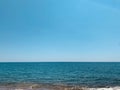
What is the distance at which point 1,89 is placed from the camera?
2998 cm

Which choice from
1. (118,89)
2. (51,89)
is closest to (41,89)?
(51,89)

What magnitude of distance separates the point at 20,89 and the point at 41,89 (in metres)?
2.68

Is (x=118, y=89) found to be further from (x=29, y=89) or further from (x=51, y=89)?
(x=29, y=89)

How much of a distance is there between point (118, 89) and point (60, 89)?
7022 mm

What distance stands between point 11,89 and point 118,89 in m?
12.8

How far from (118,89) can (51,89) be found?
8278mm

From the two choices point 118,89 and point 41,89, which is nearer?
point 118,89

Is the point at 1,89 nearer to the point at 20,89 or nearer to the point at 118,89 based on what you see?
the point at 20,89

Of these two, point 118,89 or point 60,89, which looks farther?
point 60,89

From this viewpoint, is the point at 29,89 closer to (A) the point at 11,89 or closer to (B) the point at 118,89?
(A) the point at 11,89

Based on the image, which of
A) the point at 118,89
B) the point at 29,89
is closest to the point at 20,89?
the point at 29,89

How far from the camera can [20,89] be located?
29.7 m

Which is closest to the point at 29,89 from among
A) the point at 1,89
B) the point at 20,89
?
the point at 20,89

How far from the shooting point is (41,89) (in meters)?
30.8
